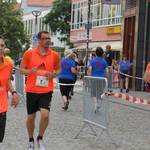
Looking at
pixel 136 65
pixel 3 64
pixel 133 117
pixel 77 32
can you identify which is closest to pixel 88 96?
pixel 3 64

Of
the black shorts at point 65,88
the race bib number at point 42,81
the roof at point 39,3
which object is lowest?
the black shorts at point 65,88

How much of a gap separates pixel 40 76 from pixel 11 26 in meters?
63.6

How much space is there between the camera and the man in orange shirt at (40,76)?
9.56 metres

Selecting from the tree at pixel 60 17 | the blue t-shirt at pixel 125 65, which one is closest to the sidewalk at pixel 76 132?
the blue t-shirt at pixel 125 65

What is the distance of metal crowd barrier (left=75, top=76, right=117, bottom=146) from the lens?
10.7 m

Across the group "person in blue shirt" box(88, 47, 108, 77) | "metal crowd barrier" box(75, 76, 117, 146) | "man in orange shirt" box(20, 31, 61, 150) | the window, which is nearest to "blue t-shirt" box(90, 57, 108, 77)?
"person in blue shirt" box(88, 47, 108, 77)

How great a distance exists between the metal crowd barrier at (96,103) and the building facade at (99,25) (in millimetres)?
34505

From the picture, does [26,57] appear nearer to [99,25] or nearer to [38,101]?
[38,101]

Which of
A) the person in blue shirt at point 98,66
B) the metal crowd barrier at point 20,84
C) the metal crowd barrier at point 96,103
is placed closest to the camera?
the metal crowd barrier at point 96,103

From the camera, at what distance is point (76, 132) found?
12328 mm

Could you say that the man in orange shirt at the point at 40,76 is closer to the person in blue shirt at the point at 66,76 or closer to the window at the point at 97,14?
the person in blue shirt at the point at 66,76

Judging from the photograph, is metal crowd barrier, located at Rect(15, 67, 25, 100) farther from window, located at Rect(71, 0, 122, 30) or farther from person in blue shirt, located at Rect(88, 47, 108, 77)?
window, located at Rect(71, 0, 122, 30)

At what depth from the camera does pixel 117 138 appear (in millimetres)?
11609

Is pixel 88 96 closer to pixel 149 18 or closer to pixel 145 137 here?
pixel 145 137
